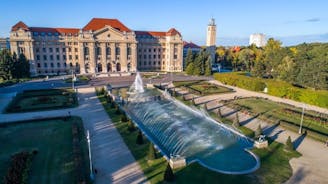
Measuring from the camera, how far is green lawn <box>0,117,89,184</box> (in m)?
16.5

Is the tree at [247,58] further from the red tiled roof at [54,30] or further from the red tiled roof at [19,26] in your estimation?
the red tiled roof at [19,26]

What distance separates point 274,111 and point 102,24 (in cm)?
5901

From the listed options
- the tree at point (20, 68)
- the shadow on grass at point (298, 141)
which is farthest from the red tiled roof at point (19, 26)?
the shadow on grass at point (298, 141)

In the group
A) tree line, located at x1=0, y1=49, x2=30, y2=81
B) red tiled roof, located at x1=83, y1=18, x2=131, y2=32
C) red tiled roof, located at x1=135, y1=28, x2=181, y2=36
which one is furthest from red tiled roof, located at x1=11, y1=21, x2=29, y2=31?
red tiled roof, located at x1=135, y1=28, x2=181, y2=36

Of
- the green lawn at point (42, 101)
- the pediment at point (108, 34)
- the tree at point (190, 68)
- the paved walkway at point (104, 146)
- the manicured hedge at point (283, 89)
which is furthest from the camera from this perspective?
the tree at point (190, 68)

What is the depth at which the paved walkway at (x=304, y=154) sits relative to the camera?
1662cm

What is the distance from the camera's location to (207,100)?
4081 centimetres

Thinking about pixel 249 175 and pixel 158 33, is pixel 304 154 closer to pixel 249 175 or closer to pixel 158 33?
pixel 249 175

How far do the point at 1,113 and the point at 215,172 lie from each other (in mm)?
30850

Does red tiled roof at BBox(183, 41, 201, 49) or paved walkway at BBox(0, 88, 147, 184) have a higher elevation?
red tiled roof at BBox(183, 41, 201, 49)

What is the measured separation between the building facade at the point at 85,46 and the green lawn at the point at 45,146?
4691cm

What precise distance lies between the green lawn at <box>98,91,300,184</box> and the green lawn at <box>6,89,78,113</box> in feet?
65.3

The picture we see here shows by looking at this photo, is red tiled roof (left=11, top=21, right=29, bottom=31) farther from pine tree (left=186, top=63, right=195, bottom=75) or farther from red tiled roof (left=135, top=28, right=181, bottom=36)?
pine tree (left=186, top=63, right=195, bottom=75)

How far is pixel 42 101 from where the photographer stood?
123ft
